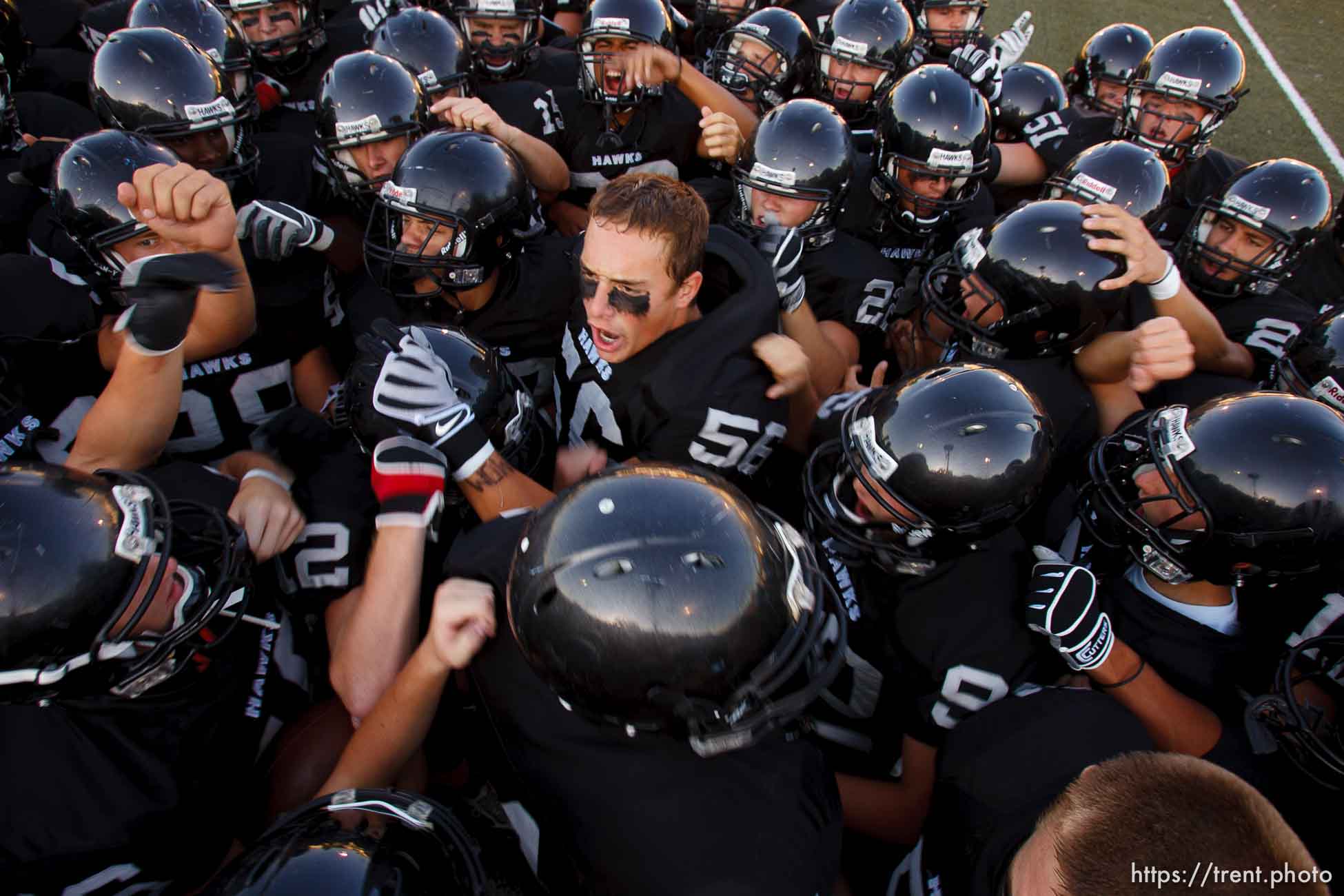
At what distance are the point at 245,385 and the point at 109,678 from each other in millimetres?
1712

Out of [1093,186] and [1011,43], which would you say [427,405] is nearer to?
[1093,186]

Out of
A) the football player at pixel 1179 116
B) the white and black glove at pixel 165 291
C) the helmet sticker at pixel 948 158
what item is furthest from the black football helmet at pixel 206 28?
the football player at pixel 1179 116

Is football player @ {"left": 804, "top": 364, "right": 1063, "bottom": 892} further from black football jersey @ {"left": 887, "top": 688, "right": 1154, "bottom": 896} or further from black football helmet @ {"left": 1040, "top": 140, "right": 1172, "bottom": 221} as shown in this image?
black football helmet @ {"left": 1040, "top": 140, "right": 1172, "bottom": 221}

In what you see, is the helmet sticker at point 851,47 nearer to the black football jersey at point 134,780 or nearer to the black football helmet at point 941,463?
the black football helmet at point 941,463

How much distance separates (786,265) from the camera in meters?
3.19

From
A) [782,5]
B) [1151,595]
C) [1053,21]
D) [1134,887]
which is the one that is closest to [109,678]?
[1134,887]

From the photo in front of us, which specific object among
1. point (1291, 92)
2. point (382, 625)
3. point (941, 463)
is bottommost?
point (1291, 92)

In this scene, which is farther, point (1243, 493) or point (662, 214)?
point (662, 214)

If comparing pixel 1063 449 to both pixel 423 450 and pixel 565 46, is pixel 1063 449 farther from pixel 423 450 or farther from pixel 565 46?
pixel 565 46

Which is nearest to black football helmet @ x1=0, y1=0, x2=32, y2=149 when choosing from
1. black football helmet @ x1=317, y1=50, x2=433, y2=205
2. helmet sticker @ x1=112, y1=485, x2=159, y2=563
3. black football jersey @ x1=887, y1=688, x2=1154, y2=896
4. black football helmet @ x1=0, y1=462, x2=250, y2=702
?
black football helmet @ x1=317, y1=50, x2=433, y2=205

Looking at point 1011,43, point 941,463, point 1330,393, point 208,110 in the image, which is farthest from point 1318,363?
point 1011,43

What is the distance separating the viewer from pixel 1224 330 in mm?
3744

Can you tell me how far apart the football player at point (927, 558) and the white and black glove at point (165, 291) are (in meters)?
2.02

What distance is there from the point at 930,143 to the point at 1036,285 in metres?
1.39
